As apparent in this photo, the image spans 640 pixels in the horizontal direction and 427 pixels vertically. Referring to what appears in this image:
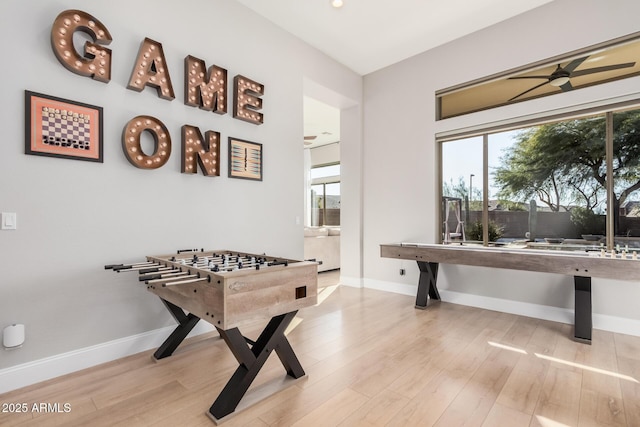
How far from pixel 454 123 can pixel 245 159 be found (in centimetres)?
274

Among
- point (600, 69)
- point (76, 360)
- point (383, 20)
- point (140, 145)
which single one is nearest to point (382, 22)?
point (383, 20)

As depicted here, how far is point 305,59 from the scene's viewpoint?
13.4ft

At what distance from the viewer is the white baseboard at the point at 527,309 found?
296cm

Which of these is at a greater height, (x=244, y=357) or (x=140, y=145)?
(x=140, y=145)

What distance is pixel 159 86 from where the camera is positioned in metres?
2.67

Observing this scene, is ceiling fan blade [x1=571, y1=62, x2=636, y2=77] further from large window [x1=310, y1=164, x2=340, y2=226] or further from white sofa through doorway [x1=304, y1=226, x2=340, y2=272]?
large window [x1=310, y1=164, x2=340, y2=226]

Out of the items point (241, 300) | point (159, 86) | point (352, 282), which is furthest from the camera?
point (352, 282)

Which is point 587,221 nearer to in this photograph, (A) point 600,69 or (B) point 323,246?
(A) point 600,69

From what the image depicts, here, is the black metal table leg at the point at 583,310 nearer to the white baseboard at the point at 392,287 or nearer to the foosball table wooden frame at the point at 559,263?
the foosball table wooden frame at the point at 559,263

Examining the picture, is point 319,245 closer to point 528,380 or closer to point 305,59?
point 305,59

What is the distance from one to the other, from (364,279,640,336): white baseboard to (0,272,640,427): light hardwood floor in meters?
0.13

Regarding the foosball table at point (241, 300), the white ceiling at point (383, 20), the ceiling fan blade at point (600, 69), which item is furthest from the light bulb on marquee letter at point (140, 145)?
the ceiling fan blade at point (600, 69)

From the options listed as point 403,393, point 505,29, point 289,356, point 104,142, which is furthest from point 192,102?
point 505,29

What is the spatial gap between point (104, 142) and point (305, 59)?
270 centimetres
